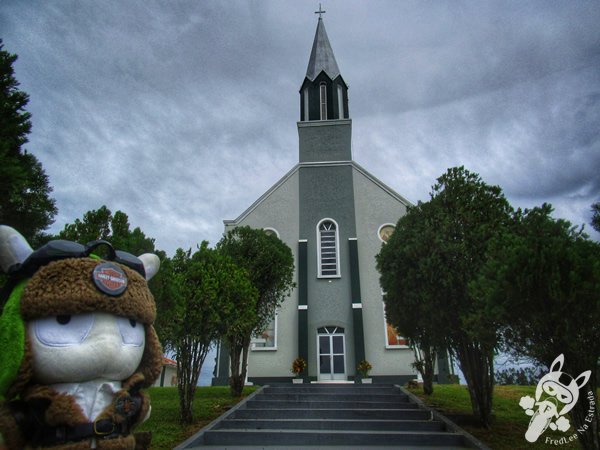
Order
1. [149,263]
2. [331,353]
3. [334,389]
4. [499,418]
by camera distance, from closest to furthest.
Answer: [149,263] < [499,418] < [334,389] < [331,353]

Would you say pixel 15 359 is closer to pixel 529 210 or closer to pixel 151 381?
pixel 151 381

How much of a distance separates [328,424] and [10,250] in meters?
7.11

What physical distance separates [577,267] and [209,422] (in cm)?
759

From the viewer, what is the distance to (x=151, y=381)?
4.25 meters

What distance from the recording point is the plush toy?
10.8 feet

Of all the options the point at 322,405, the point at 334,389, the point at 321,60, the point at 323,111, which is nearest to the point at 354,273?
the point at 334,389

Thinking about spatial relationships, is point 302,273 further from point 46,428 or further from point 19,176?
point 46,428

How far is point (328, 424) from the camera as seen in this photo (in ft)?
27.6

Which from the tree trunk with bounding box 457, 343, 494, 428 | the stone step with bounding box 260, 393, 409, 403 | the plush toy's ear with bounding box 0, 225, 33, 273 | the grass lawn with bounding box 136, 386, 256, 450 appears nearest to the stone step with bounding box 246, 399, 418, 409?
the stone step with bounding box 260, 393, 409, 403

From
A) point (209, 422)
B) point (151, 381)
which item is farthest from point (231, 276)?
point (151, 381)

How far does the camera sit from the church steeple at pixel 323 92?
2253 cm

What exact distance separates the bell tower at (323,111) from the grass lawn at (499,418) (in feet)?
41.7

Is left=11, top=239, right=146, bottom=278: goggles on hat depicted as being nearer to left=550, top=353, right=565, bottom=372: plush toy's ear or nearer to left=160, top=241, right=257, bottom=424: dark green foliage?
left=160, top=241, right=257, bottom=424: dark green foliage

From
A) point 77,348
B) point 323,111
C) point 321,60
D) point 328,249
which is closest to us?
point 77,348
